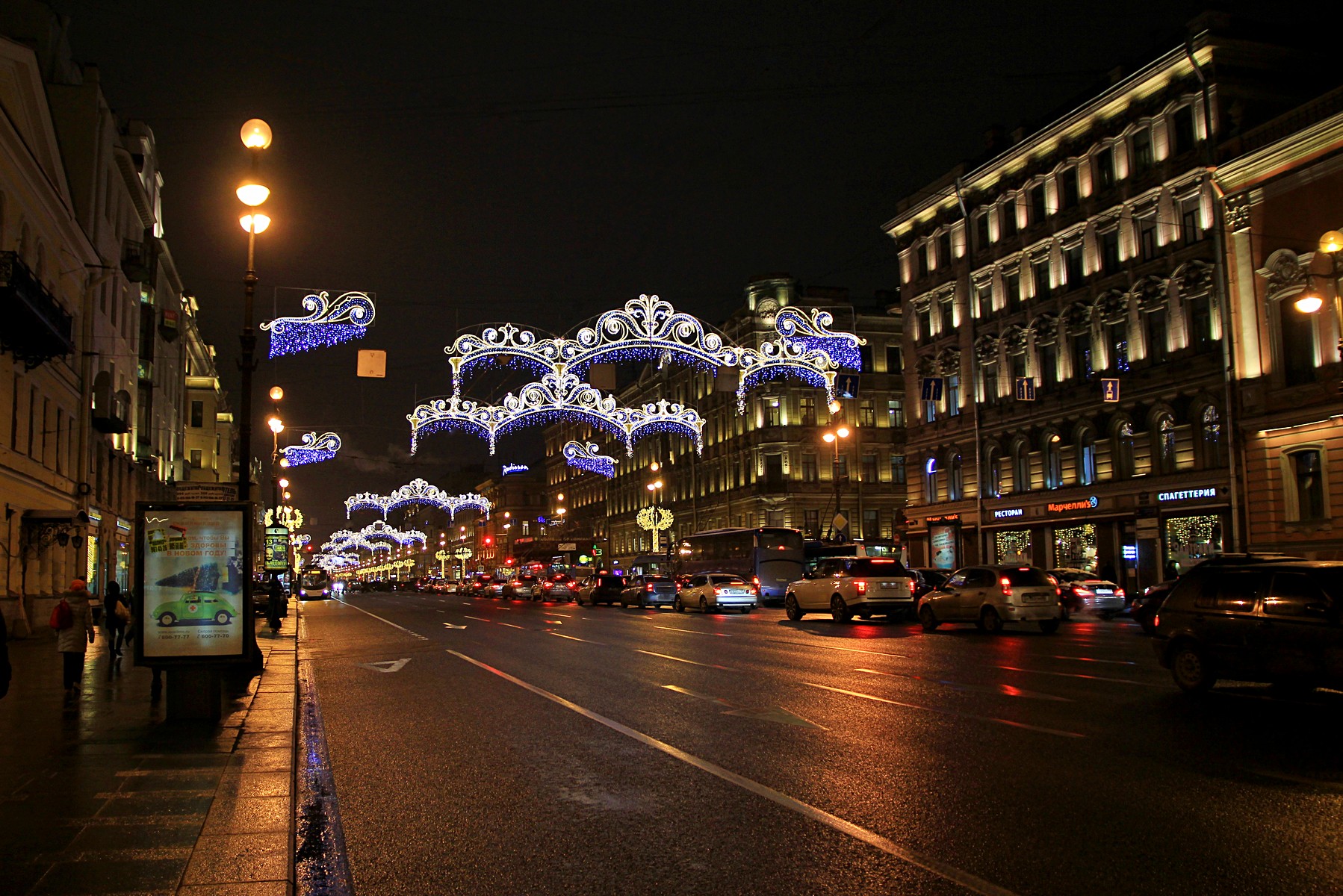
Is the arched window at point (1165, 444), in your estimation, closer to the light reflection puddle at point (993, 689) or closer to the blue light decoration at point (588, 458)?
the blue light decoration at point (588, 458)

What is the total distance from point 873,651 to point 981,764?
39.6ft

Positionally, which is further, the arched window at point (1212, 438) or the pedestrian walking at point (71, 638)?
the arched window at point (1212, 438)

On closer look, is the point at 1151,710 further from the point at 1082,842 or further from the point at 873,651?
the point at 873,651

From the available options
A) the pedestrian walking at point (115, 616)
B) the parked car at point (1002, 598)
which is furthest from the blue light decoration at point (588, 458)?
the pedestrian walking at point (115, 616)

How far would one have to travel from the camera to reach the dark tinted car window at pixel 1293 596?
11.6 m

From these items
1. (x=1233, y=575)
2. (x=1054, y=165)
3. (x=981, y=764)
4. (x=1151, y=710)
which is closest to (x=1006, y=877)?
(x=981, y=764)

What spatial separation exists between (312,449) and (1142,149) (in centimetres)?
3090

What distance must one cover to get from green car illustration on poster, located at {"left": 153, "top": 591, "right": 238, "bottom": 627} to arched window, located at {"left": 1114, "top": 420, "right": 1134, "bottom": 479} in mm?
37211

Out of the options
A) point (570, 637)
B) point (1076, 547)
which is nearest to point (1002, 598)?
point (570, 637)

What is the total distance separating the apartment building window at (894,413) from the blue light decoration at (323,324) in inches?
2078

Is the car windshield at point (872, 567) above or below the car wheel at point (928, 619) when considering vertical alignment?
above

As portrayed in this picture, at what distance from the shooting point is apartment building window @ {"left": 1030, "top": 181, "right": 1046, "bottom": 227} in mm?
47031

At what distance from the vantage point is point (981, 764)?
28.7 feet

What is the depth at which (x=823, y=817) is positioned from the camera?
280 inches
